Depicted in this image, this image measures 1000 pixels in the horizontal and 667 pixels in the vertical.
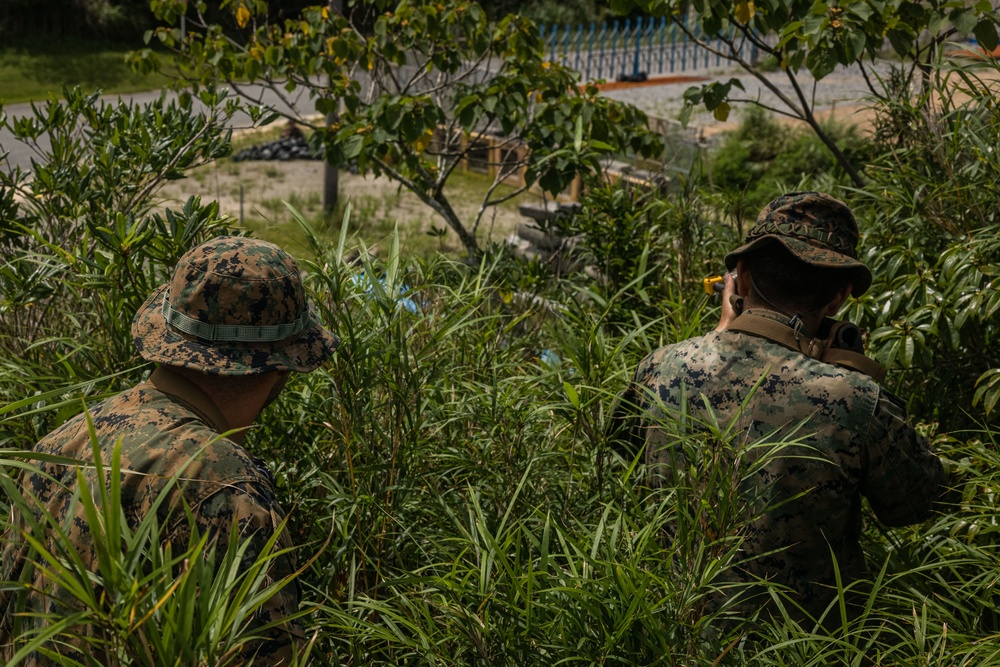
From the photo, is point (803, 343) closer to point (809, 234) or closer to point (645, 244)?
point (809, 234)

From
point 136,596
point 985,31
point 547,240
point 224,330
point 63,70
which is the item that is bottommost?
point 63,70

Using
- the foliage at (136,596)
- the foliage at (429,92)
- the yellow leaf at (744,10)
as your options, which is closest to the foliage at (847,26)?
the yellow leaf at (744,10)

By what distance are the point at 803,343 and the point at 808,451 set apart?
26cm

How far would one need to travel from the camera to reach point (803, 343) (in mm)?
2449

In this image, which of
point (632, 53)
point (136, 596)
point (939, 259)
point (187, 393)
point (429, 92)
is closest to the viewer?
point (136, 596)

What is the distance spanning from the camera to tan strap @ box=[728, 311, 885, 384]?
2.43 m

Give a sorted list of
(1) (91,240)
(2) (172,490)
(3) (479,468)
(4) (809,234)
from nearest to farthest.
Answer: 1. (2) (172,490)
2. (4) (809,234)
3. (3) (479,468)
4. (1) (91,240)

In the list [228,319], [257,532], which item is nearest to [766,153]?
[228,319]

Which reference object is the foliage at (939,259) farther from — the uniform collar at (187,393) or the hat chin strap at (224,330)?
the uniform collar at (187,393)

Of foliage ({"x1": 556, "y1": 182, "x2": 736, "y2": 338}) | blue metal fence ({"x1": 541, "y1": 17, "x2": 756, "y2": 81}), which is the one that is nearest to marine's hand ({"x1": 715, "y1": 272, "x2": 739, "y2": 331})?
foliage ({"x1": 556, "y1": 182, "x2": 736, "y2": 338})

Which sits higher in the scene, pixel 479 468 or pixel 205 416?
pixel 205 416

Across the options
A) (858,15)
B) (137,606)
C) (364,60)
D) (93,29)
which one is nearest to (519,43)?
(364,60)

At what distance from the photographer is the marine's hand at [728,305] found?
2.59m

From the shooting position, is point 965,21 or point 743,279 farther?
point 965,21
